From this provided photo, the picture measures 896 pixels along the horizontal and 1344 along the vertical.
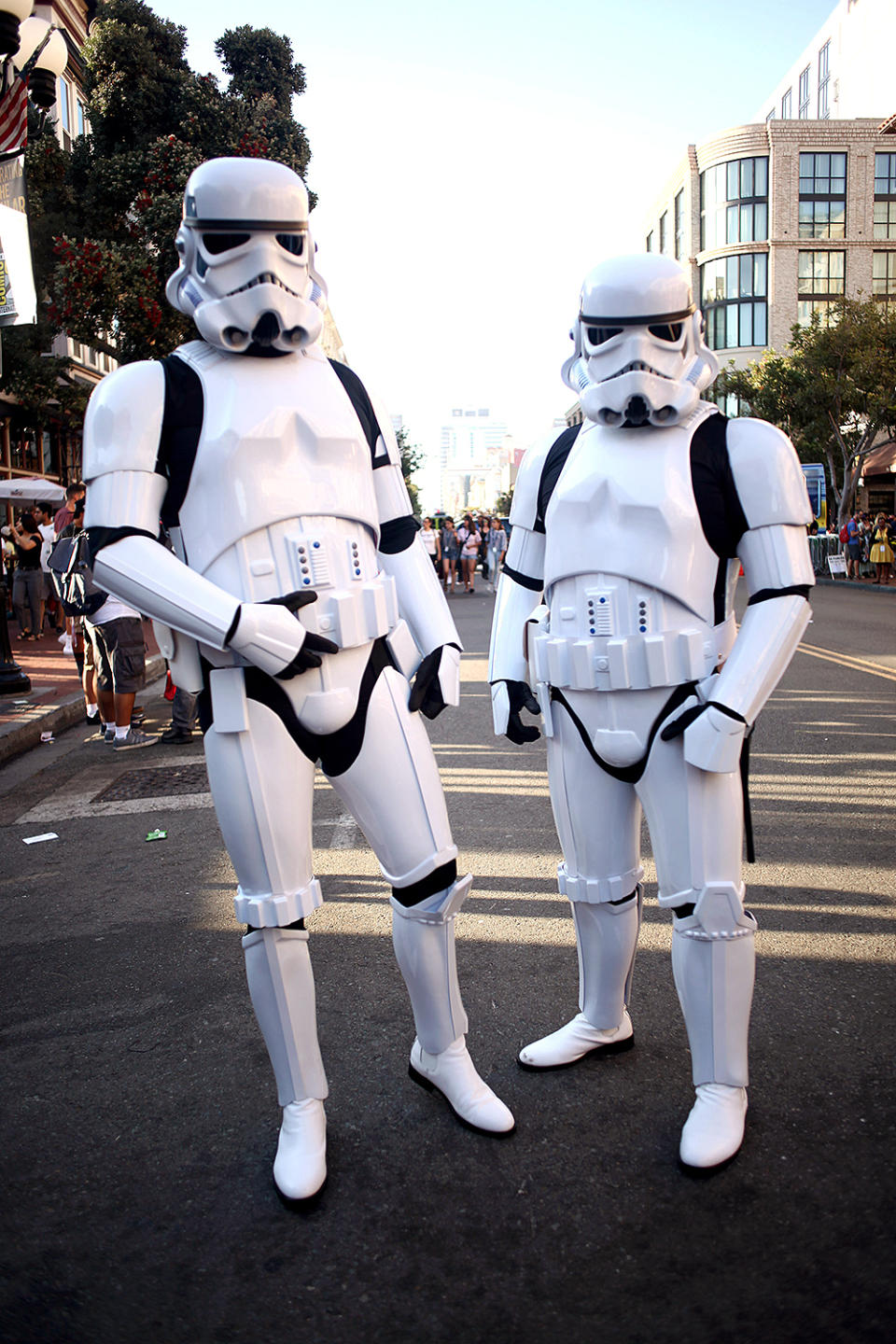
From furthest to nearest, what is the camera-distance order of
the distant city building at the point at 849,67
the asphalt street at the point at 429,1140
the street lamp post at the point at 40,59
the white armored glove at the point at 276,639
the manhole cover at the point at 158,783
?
the distant city building at the point at 849,67, the street lamp post at the point at 40,59, the manhole cover at the point at 158,783, the white armored glove at the point at 276,639, the asphalt street at the point at 429,1140

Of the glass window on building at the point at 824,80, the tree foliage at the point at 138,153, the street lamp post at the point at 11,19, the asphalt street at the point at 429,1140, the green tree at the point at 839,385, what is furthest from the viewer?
the glass window on building at the point at 824,80

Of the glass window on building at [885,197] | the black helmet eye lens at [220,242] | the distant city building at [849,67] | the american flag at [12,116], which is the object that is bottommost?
the black helmet eye lens at [220,242]

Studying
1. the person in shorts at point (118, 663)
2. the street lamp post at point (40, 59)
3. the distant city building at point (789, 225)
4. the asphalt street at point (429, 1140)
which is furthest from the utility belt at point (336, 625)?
the distant city building at point (789, 225)

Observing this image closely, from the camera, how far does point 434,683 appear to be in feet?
8.76

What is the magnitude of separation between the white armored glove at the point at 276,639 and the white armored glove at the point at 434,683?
0.30 m

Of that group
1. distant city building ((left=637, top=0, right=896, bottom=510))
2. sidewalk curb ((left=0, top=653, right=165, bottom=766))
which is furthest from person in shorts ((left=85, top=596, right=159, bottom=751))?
distant city building ((left=637, top=0, right=896, bottom=510))

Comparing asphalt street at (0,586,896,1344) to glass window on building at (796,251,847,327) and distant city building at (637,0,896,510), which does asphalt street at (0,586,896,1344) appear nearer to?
distant city building at (637,0,896,510)

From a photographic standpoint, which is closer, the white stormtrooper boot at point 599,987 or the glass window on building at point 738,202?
the white stormtrooper boot at point 599,987

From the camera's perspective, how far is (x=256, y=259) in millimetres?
2391

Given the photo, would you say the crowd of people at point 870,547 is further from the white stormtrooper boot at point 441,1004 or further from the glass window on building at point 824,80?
the glass window on building at point 824,80

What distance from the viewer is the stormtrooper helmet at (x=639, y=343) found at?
2.53m

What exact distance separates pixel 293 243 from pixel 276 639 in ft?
2.96

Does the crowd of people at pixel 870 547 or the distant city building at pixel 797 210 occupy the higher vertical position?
the distant city building at pixel 797 210

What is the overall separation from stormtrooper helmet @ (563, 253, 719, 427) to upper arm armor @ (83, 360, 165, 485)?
1.00 m
